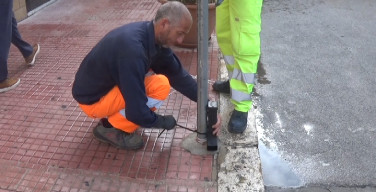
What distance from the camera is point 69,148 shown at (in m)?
2.80

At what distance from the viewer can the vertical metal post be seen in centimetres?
233

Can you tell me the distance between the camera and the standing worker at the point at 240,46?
2725 mm

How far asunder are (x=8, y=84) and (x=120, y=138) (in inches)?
60.5

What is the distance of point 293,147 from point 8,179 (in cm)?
202

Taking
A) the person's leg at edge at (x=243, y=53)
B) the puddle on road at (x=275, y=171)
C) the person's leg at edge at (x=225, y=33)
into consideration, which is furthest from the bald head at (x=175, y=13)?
the puddle on road at (x=275, y=171)

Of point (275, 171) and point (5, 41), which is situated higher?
point (5, 41)

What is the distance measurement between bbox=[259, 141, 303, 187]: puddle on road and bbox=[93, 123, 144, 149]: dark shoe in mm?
897

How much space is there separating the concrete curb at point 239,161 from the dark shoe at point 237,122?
0.04 metres

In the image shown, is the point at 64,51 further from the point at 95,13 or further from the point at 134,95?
the point at 134,95

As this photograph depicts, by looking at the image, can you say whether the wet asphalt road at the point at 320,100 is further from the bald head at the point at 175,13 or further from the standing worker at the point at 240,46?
the bald head at the point at 175,13

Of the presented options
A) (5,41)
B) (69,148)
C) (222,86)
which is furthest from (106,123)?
(5,41)

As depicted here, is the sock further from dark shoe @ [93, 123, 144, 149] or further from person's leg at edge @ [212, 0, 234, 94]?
person's leg at edge @ [212, 0, 234, 94]

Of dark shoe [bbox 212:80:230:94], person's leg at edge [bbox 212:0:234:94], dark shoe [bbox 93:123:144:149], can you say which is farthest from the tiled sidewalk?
person's leg at edge [bbox 212:0:234:94]

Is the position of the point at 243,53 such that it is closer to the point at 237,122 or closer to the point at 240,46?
the point at 240,46
